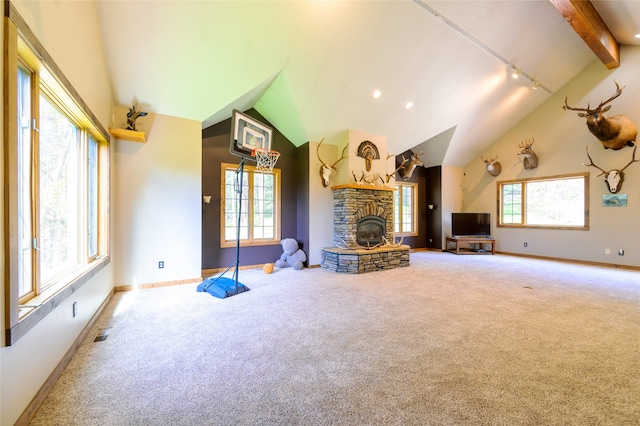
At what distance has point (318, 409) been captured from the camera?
65.2 inches

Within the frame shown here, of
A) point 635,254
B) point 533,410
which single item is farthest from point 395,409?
point 635,254

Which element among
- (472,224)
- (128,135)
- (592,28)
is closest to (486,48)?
(592,28)

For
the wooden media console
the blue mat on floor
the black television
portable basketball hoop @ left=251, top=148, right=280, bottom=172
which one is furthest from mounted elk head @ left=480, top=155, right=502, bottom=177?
the blue mat on floor

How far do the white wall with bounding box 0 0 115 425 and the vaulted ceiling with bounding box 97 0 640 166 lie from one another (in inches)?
22.0

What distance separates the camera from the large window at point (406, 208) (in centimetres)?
857

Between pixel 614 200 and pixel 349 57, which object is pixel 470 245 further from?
pixel 349 57

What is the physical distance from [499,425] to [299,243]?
198 inches

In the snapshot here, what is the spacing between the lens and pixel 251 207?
5.98 metres

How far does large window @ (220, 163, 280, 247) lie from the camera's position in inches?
224

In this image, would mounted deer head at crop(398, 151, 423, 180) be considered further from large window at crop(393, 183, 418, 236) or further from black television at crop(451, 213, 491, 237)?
black television at crop(451, 213, 491, 237)

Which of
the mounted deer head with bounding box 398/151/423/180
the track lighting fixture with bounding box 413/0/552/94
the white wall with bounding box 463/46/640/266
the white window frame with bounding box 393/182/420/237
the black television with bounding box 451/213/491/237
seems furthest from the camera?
the white window frame with bounding box 393/182/420/237

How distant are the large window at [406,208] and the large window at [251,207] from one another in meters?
4.17

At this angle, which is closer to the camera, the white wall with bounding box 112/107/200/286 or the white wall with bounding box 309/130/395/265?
the white wall with bounding box 112/107/200/286

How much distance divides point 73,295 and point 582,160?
976cm
